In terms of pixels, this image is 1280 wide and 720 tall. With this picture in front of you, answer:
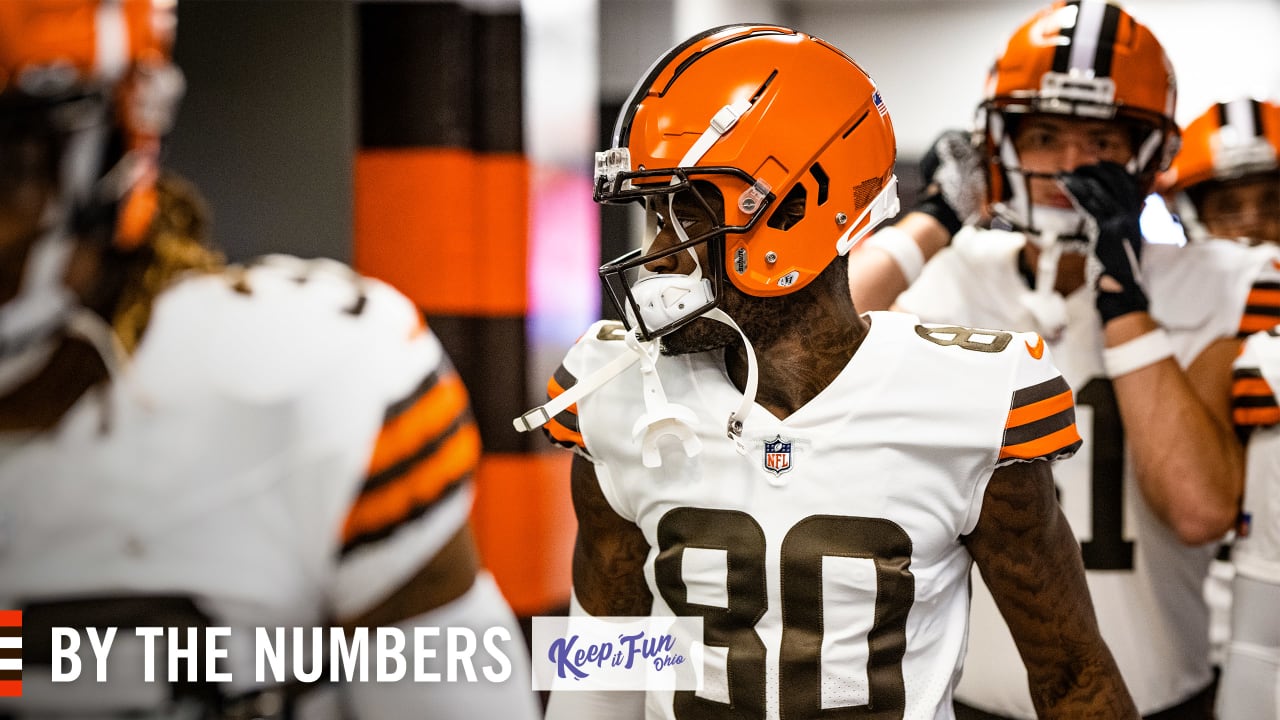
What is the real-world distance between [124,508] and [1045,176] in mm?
1244

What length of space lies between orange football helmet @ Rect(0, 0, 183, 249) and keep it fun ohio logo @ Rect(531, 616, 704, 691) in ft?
2.09

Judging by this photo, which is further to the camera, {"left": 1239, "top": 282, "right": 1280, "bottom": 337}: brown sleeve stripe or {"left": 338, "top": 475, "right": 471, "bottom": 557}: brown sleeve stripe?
{"left": 1239, "top": 282, "right": 1280, "bottom": 337}: brown sleeve stripe

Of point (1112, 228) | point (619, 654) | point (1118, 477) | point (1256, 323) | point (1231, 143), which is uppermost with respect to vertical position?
point (1231, 143)

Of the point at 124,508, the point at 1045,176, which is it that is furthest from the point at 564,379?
the point at 1045,176

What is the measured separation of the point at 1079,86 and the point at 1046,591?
77cm

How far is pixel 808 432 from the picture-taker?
111 cm

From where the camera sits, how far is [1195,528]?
143 centimetres

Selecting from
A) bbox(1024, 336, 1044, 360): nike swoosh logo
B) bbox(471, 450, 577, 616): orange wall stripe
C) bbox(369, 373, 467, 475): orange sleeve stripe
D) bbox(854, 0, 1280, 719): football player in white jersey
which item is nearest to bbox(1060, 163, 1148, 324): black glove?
bbox(854, 0, 1280, 719): football player in white jersey

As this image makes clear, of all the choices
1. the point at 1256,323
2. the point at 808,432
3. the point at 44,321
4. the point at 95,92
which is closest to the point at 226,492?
the point at 44,321

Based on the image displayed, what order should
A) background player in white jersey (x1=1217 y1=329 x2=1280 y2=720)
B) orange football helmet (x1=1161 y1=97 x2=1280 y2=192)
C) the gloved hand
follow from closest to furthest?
background player in white jersey (x1=1217 y1=329 x2=1280 y2=720)
the gloved hand
orange football helmet (x1=1161 y1=97 x2=1280 y2=192)

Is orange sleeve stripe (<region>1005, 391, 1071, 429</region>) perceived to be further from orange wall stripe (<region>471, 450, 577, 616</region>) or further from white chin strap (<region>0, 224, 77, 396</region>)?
orange wall stripe (<region>471, 450, 577, 616</region>)

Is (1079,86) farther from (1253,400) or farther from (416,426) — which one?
(416,426)

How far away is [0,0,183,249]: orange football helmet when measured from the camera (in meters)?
0.84

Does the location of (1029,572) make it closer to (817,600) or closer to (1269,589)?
(817,600)
